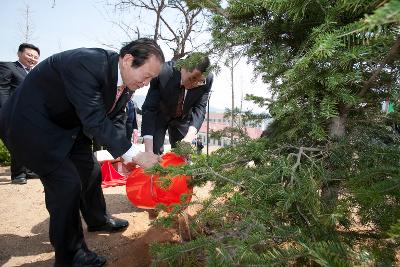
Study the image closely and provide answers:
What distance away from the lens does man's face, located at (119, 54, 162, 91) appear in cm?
207

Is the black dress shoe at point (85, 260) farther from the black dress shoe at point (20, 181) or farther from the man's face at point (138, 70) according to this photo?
the black dress shoe at point (20, 181)

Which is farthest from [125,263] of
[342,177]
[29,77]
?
[342,177]

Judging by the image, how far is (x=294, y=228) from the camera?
45.2 inches

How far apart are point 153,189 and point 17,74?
3.48 metres

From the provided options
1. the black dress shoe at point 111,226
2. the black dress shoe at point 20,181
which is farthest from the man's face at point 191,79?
the black dress shoe at point 20,181

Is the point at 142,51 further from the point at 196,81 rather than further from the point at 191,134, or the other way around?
the point at 191,134

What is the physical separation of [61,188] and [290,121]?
1549 mm

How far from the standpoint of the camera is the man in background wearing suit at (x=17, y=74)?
15.4ft

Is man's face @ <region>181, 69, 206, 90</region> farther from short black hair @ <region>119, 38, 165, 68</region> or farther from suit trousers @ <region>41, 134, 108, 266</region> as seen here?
suit trousers @ <region>41, 134, 108, 266</region>

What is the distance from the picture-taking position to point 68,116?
223 centimetres

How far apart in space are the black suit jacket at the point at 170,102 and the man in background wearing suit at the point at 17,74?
2.54m

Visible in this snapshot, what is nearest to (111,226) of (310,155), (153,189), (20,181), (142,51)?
(153,189)

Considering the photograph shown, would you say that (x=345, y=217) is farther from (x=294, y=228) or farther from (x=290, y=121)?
(x=290, y=121)

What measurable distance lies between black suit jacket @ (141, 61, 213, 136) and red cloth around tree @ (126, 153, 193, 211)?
0.76 metres
